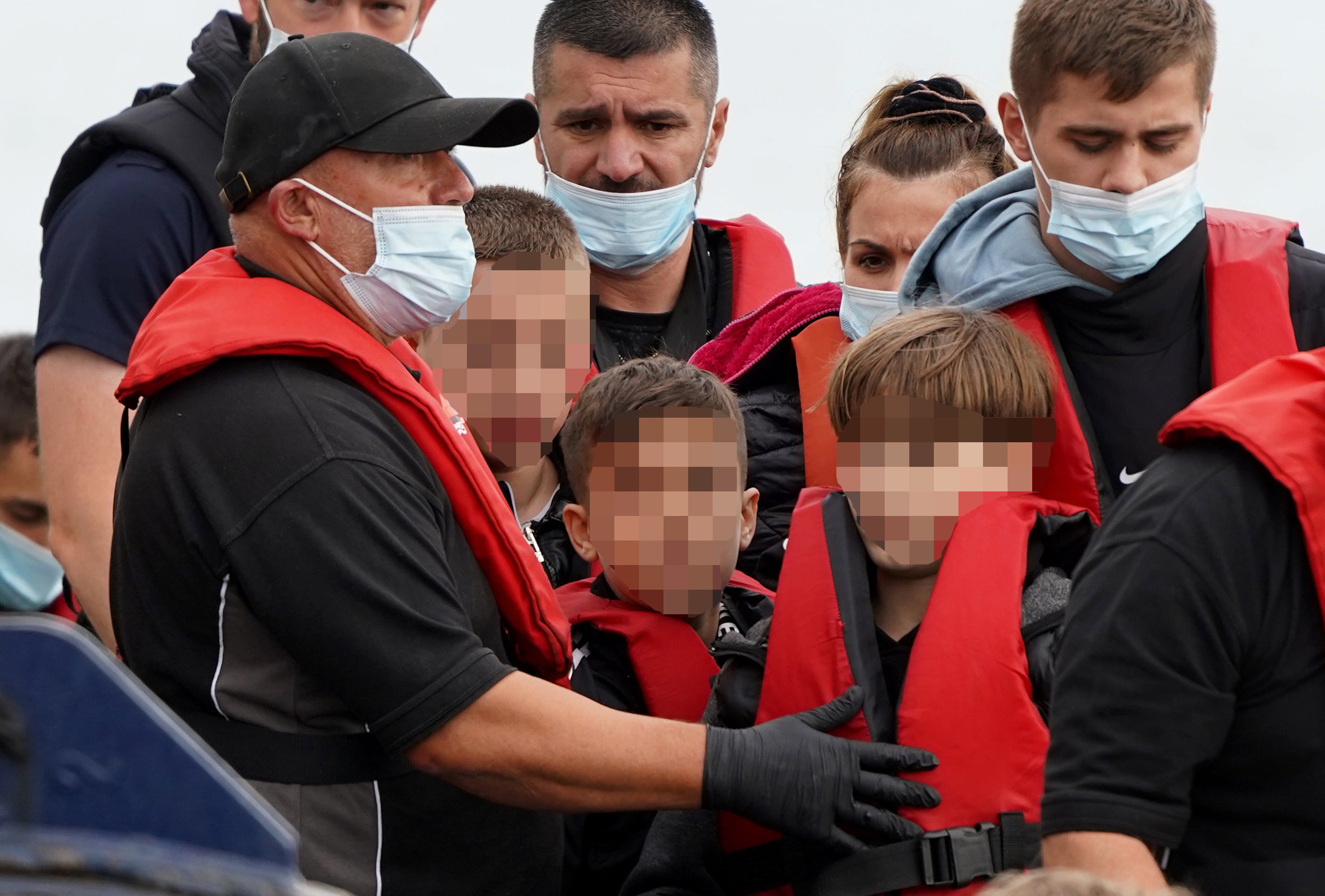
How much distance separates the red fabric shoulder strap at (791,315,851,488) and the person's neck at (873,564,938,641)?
0.45 m

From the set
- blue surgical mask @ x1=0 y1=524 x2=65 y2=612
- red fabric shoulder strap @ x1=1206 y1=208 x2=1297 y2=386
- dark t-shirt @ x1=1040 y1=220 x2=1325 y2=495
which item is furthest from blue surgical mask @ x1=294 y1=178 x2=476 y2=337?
blue surgical mask @ x1=0 y1=524 x2=65 y2=612

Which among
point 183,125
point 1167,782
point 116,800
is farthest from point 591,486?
point 116,800

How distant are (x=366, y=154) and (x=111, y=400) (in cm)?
95

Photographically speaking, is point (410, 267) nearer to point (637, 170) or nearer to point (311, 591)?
point (311, 591)

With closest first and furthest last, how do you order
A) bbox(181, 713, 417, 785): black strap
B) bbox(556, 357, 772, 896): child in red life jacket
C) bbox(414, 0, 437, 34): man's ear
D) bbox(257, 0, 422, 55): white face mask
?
1. bbox(181, 713, 417, 785): black strap
2. bbox(556, 357, 772, 896): child in red life jacket
3. bbox(257, 0, 422, 55): white face mask
4. bbox(414, 0, 437, 34): man's ear

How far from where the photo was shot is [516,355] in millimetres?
3900

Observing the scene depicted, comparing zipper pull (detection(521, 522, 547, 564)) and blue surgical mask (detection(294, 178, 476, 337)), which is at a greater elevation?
blue surgical mask (detection(294, 178, 476, 337))

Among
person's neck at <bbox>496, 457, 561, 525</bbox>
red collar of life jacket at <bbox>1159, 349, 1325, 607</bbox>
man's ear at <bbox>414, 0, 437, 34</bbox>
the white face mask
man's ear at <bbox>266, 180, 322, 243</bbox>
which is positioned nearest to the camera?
red collar of life jacket at <bbox>1159, 349, 1325, 607</bbox>

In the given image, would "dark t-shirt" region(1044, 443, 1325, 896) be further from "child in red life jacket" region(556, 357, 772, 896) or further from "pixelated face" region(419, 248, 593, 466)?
"pixelated face" region(419, 248, 593, 466)

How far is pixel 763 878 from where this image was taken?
286cm

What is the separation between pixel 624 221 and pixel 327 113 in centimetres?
184

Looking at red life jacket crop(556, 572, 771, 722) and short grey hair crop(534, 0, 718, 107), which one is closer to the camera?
red life jacket crop(556, 572, 771, 722)

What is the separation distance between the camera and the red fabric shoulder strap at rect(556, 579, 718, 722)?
10.6 feet

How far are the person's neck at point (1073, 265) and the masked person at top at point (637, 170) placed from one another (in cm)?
122
